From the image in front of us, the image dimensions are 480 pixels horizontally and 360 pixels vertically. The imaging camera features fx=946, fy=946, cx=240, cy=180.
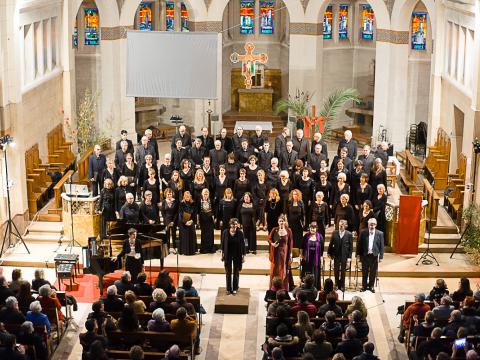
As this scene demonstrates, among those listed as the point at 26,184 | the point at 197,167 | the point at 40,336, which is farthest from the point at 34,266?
the point at 40,336

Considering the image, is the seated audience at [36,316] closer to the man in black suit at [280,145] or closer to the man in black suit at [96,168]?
the man in black suit at [96,168]

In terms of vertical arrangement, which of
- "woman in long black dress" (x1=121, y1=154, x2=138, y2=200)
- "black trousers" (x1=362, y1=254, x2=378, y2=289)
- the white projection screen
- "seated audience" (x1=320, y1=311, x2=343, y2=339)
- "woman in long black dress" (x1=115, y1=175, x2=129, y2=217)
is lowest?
"black trousers" (x1=362, y1=254, x2=378, y2=289)

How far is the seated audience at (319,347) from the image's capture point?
533 inches

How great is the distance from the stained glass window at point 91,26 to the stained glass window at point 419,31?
10.0 metres

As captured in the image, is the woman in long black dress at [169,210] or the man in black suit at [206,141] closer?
the woman in long black dress at [169,210]

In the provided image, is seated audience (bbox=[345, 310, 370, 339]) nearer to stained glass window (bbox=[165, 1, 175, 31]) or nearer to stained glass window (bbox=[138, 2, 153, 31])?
stained glass window (bbox=[138, 2, 153, 31])

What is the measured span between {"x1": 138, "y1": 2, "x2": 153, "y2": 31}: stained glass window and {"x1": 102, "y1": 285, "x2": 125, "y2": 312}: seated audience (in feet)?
57.3

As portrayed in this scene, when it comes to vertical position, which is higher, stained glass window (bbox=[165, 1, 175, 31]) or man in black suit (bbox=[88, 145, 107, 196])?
stained glass window (bbox=[165, 1, 175, 31])

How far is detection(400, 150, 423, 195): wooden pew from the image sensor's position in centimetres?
2399

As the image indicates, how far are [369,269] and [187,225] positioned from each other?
3.88 metres

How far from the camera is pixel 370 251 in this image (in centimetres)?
1819

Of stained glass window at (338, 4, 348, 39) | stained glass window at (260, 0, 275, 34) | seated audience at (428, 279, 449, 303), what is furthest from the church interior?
stained glass window at (260, 0, 275, 34)

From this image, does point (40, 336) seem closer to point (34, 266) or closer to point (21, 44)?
point (34, 266)

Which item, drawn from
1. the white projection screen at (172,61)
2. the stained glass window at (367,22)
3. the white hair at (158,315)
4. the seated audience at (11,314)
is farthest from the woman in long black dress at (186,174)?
the stained glass window at (367,22)
